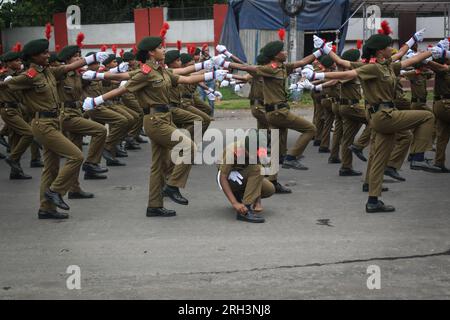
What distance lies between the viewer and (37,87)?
8711 mm

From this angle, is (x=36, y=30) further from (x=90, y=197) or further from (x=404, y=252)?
(x=404, y=252)

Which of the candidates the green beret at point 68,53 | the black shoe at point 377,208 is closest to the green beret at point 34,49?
the green beret at point 68,53

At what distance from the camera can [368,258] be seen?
6770 millimetres

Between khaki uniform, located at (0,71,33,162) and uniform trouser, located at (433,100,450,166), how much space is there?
6.36 meters

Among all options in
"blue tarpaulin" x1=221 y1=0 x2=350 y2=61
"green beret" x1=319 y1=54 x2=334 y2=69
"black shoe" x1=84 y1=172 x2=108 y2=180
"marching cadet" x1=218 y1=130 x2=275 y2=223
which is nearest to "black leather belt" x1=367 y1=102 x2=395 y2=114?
"marching cadet" x1=218 y1=130 x2=275 y2=223

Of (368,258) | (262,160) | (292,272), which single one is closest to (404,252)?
(368,258)

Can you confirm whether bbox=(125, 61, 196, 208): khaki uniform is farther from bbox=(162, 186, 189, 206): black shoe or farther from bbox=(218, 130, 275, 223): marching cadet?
bbox=(218, 130, 275, 223): marching cadet

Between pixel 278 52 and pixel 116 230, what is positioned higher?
pixel 278 52

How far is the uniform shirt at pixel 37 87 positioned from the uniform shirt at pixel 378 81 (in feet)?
11.9

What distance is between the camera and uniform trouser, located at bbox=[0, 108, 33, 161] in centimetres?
1183

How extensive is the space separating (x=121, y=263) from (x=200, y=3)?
26988mm

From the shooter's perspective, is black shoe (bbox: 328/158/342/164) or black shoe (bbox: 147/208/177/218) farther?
black shoe (bbox: 328/158/342/164)

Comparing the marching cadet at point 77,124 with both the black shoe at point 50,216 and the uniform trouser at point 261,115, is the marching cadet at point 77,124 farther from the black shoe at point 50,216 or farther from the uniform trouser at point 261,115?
the uniform trouser at point 261,115

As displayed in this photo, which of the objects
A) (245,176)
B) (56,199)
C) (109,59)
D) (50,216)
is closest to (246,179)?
(245,176)
